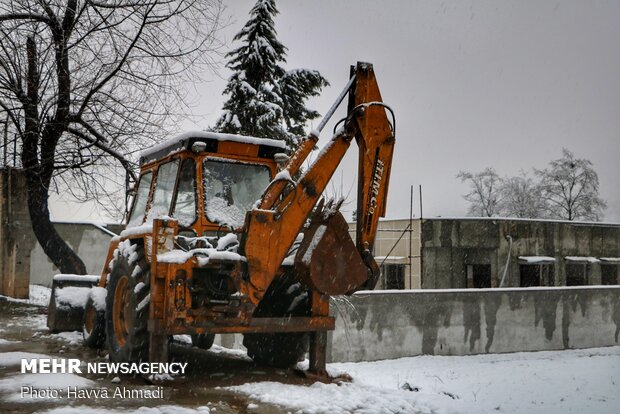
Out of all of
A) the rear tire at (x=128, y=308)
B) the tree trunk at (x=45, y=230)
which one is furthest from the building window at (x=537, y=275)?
the rear tire at (x=128, y=308)

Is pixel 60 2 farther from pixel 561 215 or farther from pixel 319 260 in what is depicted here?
pixel 561 215

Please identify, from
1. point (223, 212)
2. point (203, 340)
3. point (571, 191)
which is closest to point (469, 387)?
point (203, 340)

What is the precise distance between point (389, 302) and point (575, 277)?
50.2 ft

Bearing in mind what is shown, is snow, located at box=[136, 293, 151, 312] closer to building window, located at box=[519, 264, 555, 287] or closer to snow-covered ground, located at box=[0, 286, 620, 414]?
snow-covered ground, located at box=[0, 286, 620, 414]

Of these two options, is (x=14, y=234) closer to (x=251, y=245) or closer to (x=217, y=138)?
(x=217, y=138)

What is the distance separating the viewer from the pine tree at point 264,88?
21500 mm

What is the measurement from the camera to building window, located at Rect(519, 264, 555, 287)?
23.5 m

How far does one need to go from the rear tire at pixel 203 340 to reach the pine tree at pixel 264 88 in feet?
42.0

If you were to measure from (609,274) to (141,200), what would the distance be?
72.9 feet

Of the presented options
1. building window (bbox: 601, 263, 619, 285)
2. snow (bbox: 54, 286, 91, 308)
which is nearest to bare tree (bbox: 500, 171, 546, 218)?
building window (bbox: 601, 263, 619, 285)

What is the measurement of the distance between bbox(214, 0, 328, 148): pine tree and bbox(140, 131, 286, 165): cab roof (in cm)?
1337

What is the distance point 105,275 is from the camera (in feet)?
28.8

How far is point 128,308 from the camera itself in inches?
268

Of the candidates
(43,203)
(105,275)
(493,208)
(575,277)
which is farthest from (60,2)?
(493,208)
